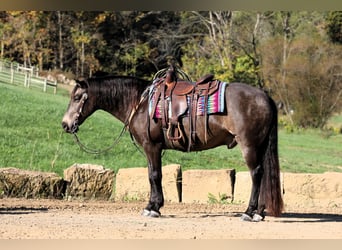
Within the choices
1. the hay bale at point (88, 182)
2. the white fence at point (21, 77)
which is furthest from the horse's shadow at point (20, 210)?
the white fence at point (21, 77)

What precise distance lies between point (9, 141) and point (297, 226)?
8108mm

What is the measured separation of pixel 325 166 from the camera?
16531 mm

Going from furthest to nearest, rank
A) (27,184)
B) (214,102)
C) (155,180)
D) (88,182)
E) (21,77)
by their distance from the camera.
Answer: (21,77), (88,182), (27,184), (155,180), (214,102)

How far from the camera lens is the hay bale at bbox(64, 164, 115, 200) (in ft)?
35.2

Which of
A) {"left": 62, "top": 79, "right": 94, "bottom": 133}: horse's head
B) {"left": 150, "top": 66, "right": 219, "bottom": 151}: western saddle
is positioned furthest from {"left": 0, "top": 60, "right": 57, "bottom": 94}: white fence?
{"left": 150, "top": 66, "right": 219, "bottom": 151}: western saddle

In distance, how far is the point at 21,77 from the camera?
1975 cm

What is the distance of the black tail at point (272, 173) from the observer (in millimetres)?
8453

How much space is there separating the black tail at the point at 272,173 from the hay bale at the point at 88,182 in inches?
119

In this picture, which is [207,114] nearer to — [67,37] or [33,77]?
[33,77]

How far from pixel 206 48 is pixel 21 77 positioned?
707 cm

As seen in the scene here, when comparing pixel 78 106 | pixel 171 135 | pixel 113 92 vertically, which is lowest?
pixel 171 135

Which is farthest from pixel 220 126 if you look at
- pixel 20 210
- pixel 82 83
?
pixel 20 210

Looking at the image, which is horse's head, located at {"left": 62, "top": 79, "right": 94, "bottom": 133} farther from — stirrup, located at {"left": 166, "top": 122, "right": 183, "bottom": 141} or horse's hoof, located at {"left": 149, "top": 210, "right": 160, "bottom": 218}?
horse's hoof, located at {"left": 149, "top": 210, "right": 160, "bottom": 218}

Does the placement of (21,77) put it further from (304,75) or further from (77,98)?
(77,98)
